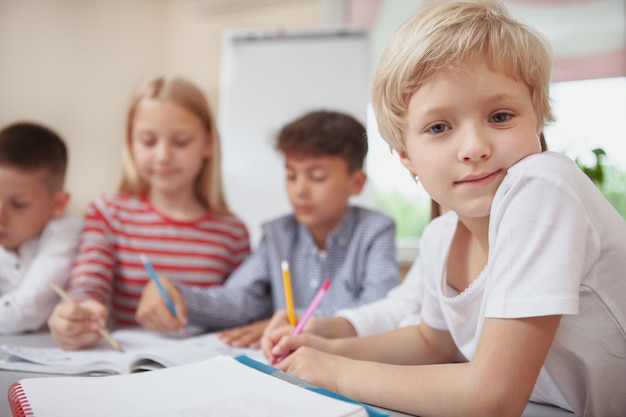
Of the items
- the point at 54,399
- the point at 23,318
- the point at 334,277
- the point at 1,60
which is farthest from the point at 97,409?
the point at 1,60

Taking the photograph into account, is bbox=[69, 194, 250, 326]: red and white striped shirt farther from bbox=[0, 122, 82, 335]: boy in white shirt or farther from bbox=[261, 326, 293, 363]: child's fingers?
bbox=[261, 326, 293, 363]: child's fingers

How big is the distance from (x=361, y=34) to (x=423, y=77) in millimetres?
1870

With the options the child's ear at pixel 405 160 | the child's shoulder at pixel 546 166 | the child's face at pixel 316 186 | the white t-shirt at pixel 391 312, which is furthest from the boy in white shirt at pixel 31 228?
the child's shoulder at pixel 546 166

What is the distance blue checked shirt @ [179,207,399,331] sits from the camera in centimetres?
120

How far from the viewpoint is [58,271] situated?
1146mm

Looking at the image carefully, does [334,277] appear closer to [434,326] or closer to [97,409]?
[434,326]

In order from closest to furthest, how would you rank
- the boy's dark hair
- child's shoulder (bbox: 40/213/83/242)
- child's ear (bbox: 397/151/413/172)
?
child's ear (bbox: 397/151/413/172) < child's shoulder (bbox: 40/213/83/242) < the boy's dark hair

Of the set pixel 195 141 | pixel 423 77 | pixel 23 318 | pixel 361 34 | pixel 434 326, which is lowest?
pixel 23 318

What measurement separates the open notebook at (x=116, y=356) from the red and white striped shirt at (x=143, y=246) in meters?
0.30

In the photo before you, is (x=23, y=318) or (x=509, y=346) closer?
(x=509, y=346)

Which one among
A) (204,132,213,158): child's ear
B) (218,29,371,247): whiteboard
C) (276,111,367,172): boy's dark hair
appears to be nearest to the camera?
(276,111,367,172): boy's dark hair

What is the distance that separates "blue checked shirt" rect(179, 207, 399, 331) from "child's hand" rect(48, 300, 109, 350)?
0.23m

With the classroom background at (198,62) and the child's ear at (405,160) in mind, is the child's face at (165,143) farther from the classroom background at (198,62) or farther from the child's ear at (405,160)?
the classroom background at (198,62)

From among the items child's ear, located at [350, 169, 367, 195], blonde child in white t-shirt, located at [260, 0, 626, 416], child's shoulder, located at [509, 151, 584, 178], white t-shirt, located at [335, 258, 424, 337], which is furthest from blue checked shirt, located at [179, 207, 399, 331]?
child's shoulder, located at [509, 151, 584, 178]
